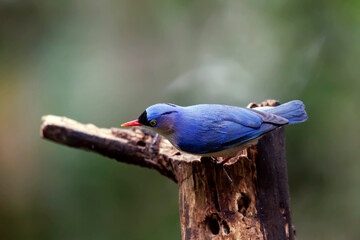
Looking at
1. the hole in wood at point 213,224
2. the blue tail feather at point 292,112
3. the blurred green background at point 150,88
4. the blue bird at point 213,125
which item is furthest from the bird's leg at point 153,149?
the blurred green background at point 150,88

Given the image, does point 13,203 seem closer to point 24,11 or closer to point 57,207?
point 57,207

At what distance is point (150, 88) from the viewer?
5.10 metres

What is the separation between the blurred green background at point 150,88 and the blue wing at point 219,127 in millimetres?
1337

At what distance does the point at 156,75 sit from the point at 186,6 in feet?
2.87

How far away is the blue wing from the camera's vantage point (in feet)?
9.00

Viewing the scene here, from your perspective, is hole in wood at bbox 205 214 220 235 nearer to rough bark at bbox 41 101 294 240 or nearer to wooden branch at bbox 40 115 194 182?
rough bark at bbox 41 101 294 240

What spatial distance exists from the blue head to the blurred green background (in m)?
1.66

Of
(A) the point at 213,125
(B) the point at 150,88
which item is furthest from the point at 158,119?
(B) the point at 150,88

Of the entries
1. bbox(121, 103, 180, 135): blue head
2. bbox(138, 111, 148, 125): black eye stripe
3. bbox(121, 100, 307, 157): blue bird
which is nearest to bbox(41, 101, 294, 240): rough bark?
bbox(121, 100, 307, 157): blue bird

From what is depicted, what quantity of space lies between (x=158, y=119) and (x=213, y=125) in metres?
0.36

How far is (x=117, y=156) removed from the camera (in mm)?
3484

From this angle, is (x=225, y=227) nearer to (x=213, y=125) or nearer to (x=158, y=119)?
(x=213, y=125)

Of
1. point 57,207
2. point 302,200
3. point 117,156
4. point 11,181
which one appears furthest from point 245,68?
point 11,181

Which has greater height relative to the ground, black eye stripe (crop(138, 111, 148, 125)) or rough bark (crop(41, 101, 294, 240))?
black eye stripe (crop(138, 111, 148, 125))
